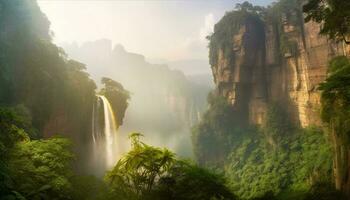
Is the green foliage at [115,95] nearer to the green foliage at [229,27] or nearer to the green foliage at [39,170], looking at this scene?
the green foliage at [229,27]

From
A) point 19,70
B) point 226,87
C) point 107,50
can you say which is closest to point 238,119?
point 226,87

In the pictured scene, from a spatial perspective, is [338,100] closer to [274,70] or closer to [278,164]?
[278,164]

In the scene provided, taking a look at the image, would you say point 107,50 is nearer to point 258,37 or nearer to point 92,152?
point 258,37

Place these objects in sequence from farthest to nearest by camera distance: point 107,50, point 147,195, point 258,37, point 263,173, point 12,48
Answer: point 107,50 → point 258,37 → point 263,173 → point 12,48 → point 147,195

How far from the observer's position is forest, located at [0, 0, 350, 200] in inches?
451

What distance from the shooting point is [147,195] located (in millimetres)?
11188

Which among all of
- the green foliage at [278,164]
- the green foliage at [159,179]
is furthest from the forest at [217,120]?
the green foliage at [278,164]

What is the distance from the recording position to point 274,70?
2052 inches

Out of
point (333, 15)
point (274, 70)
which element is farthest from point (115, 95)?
point (333, 15)

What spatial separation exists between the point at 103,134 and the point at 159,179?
2472cm

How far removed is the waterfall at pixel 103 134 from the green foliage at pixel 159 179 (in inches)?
879

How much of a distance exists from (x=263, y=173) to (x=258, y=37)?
2208 centimetres

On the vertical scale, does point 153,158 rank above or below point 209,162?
above

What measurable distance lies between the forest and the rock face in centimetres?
16
